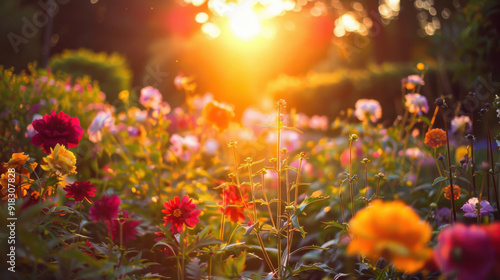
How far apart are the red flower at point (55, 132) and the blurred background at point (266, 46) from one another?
114cm

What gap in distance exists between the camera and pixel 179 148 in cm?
301

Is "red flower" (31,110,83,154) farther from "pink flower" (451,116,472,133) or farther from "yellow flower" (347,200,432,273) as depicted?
"pink flower" (451,116,472,133)

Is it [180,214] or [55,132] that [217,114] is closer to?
[180,214]

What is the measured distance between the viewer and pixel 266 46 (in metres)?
23.3

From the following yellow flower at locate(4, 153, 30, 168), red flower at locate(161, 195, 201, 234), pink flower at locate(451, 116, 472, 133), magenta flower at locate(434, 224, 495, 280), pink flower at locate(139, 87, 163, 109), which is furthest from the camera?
pink flower at locate(139, 87, 163, 109)

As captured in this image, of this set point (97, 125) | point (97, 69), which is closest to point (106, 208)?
point (97, 125)

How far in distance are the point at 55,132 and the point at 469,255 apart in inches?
54.8

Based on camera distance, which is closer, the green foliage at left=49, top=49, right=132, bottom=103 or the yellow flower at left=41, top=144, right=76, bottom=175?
the yellow flower at left=41, top=144, right=76, bottom=175

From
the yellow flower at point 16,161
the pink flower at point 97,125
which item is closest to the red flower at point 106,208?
the yellow flower at point 16,161

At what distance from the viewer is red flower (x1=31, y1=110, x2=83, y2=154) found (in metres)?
1.54

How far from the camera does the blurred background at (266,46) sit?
465cm

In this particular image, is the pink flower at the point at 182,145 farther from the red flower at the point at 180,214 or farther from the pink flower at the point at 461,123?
the pink flower at the point at 461,123

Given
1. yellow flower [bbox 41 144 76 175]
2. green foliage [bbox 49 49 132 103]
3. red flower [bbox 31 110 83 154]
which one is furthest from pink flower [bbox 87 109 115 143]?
green foliage [bbox 49 49 132 103]

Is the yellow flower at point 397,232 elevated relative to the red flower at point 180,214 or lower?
elevated
